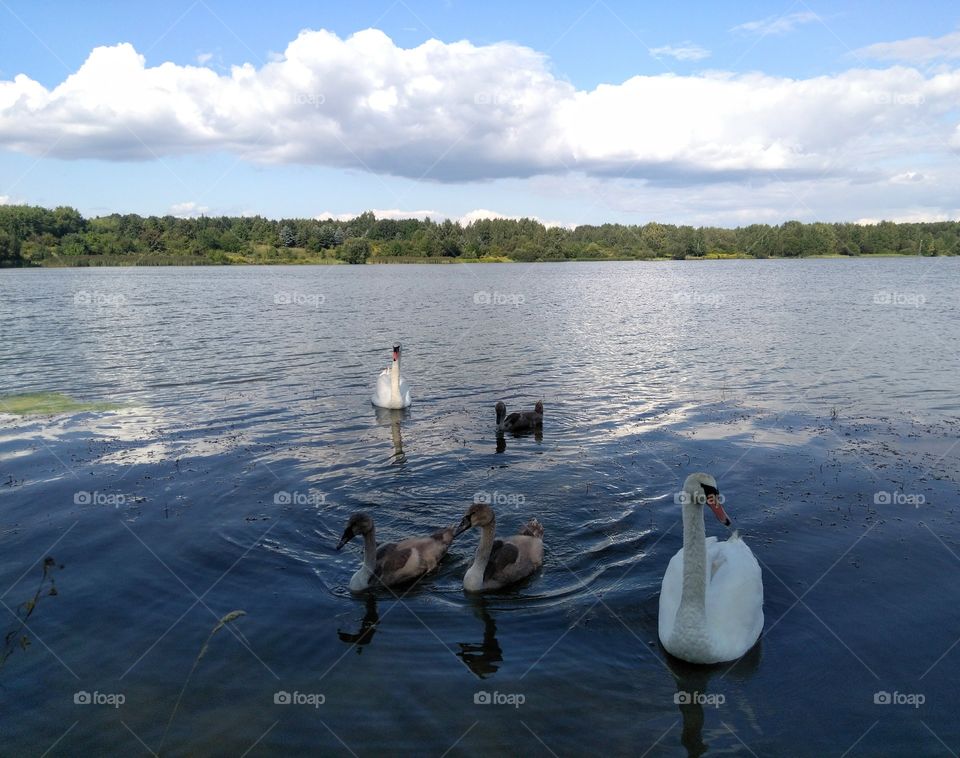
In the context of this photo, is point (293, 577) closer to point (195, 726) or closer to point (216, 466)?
point (195, 726)

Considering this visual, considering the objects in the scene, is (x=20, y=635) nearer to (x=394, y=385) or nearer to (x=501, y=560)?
(x=501, y=560)

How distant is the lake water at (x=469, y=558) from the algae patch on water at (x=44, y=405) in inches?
33.1

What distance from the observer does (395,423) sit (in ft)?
54.0

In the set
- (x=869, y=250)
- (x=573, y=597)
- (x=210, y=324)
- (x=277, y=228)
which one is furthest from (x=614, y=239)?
(x=573, y=597)

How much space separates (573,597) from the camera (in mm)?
8492

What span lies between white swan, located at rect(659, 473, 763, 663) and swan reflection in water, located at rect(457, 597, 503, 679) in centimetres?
174

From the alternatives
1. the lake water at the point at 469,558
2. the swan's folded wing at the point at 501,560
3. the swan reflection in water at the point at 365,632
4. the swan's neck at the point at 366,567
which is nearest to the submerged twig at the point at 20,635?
the lake water at the point at 469,558

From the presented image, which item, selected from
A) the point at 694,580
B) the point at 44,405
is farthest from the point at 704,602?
the point at 44,405

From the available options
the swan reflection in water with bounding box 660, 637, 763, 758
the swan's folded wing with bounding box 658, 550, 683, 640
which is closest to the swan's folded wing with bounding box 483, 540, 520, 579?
the swan's folded wing with bounding box 658, 550, 683, 640

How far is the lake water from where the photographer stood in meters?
6.31

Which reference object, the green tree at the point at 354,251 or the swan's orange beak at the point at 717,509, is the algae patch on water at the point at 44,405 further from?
the green tree at the point at 354,251

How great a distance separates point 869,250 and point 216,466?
547ft

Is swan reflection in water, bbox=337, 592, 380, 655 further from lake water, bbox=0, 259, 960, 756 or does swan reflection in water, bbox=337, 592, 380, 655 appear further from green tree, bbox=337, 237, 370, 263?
green tree, bbox=337, 237, 370, 263

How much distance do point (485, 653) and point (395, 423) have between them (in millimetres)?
9525
